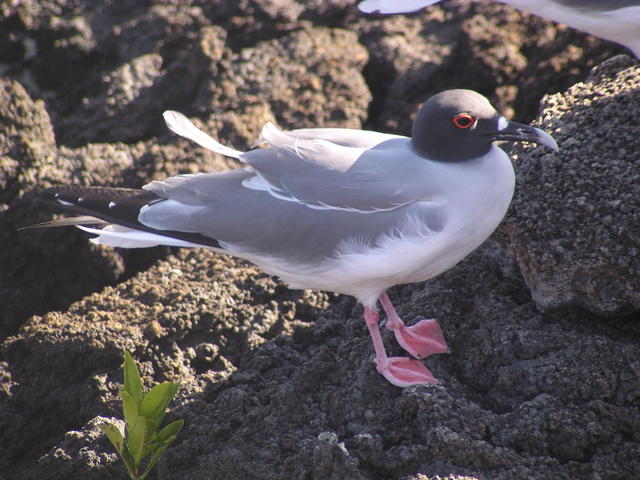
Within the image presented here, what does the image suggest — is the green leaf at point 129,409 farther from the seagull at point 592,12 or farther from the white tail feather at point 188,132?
the seagull at point 592,12

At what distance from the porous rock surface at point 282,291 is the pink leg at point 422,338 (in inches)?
3.4

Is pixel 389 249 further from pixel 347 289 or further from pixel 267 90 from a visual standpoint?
pixel 267 90

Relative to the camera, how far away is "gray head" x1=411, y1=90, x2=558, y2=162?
3.26 m

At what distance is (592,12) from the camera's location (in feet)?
14.0

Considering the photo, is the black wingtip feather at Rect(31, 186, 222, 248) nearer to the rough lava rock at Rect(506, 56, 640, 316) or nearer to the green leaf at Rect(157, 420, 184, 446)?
the green leaf at Rect(157, 420, 184, 446)

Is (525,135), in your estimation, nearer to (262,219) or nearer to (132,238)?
(262,219)

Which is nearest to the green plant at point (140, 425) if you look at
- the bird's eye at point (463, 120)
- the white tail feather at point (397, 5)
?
the bird's eye at point (463, 120)

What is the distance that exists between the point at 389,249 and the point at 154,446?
4.40 ft

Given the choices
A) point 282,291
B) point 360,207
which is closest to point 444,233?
point 360,207

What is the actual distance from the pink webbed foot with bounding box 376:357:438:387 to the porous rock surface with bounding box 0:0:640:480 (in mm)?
62

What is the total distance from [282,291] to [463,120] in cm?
155

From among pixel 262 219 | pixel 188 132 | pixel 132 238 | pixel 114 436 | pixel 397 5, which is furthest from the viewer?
pixel 397 5

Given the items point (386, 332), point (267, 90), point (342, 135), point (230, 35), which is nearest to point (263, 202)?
point (342, 135)

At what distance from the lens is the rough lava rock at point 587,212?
122 inches
